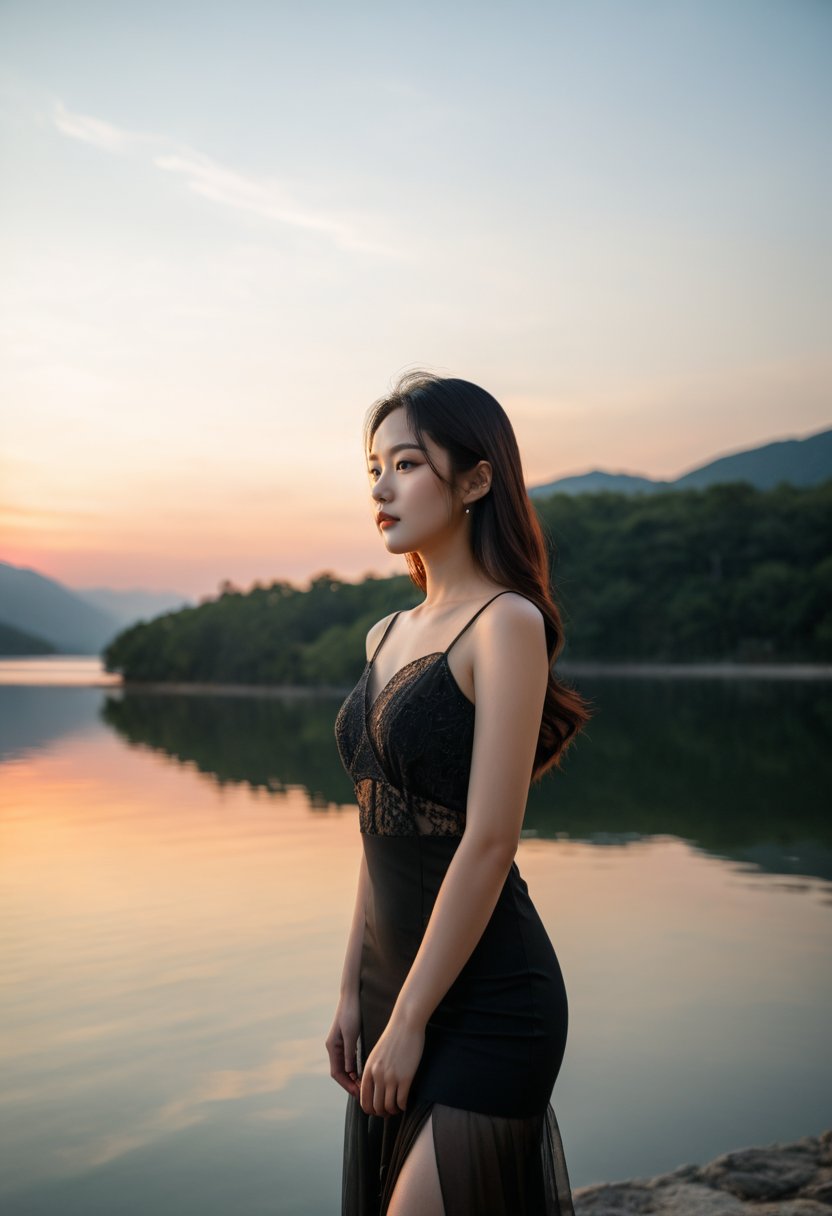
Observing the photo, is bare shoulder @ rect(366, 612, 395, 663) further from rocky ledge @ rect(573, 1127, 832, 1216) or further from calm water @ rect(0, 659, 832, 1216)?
calm water @ rect(0, 659, 832, 1216)

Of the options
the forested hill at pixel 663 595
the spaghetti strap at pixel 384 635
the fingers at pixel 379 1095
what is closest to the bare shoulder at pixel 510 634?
the spaghetti strap at pixel 384 635

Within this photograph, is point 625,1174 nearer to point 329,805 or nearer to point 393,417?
point 393,417

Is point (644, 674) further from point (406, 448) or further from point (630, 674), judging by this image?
point (406, 448)

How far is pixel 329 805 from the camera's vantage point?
11.0 m

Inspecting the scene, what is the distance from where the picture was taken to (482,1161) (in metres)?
1.40

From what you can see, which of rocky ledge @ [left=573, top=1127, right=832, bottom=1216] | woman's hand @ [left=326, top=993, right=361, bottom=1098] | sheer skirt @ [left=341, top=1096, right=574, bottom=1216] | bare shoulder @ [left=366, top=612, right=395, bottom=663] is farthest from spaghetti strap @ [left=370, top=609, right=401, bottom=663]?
rocky ledge @ [left=573, top=1127, right=832, bottom=1216]

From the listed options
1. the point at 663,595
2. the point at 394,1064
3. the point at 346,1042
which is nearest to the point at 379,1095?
the point at 394,1064

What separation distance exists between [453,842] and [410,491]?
0.46m

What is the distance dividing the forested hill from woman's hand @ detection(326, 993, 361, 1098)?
138ft

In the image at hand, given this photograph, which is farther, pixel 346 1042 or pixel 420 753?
pixel 346 1042

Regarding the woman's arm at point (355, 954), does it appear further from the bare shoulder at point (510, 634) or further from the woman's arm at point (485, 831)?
the bare shoulder at point (510, 634)

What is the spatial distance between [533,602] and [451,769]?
25 centimetres

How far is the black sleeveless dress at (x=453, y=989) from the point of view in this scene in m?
1.41

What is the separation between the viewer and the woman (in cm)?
139
